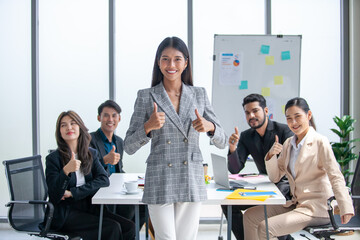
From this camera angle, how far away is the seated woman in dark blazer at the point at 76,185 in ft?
8.70

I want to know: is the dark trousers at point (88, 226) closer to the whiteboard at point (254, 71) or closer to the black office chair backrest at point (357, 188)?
the black office chair backrest at point (357, 188)

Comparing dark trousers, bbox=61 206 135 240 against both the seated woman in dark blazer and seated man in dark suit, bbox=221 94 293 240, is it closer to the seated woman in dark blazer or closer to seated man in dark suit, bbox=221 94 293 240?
the seated woman in dark blazer

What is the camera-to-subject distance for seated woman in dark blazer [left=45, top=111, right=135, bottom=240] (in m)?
2.65

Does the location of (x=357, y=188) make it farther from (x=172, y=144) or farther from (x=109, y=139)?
(x=109, y=139)

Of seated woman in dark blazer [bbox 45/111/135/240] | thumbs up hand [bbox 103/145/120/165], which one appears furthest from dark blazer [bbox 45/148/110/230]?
thumbs up hand [bbox 103/145/120/165]

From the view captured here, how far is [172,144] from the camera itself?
1.60m

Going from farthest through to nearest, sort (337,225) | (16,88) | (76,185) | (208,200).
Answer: (16,88)
(76,185)
(337,225)
(208,200)

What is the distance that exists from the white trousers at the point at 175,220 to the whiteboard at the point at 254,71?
274 cm

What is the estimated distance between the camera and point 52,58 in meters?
4.61

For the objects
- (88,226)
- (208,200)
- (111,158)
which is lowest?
(88,226)

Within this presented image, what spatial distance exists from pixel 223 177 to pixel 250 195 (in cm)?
32

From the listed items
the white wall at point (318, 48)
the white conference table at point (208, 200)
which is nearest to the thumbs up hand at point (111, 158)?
the white conference table at point (208, 200)

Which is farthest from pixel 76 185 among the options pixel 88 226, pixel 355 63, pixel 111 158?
pixel 355 63

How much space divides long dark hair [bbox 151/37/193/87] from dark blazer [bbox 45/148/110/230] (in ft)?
3.99
